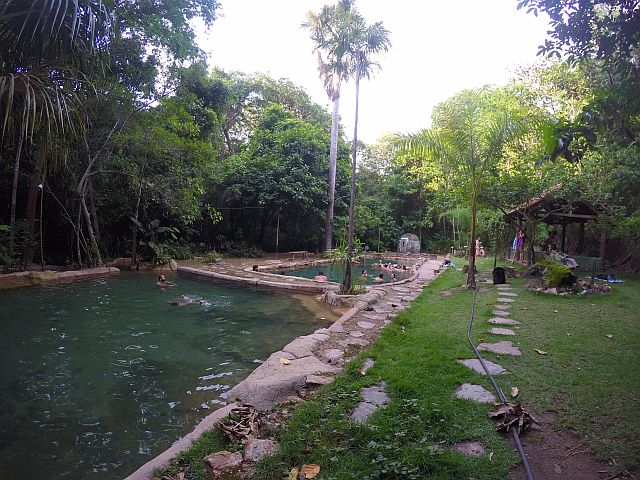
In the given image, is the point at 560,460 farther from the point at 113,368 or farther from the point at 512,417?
the point at 113,368

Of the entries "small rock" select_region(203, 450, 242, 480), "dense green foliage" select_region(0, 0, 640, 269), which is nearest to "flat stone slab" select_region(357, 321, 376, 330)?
"dense green foliage" select_region(0, 0, 640, 269)

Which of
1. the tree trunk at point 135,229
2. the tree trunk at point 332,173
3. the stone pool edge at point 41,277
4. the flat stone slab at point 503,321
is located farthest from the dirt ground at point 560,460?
the tree trunk at point 332,173

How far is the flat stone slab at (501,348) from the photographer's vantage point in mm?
4293

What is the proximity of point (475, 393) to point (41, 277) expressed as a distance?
32.5 ft

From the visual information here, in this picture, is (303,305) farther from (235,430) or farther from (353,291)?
(235,430)

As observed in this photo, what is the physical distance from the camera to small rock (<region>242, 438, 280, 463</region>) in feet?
8.02

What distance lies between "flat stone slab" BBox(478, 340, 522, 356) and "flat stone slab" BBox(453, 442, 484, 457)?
206 cm

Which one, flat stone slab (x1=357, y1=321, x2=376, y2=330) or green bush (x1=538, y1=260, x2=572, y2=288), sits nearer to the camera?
flat stone slab (x1=357, y1=321, x2=376, y2=330)

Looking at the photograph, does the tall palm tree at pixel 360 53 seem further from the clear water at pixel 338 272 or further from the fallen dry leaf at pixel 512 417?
the fallen dry leaf at pixel 512 417

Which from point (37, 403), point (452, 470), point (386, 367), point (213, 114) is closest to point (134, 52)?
point (213, 114)

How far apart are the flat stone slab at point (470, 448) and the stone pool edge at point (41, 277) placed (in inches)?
385

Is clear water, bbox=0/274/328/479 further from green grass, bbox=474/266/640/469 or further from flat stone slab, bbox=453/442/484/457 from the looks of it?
green grass, bbox=474/266/640/469

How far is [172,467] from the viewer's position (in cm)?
240

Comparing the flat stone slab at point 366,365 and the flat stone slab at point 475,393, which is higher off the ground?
the flat stone slab at point 475,393
